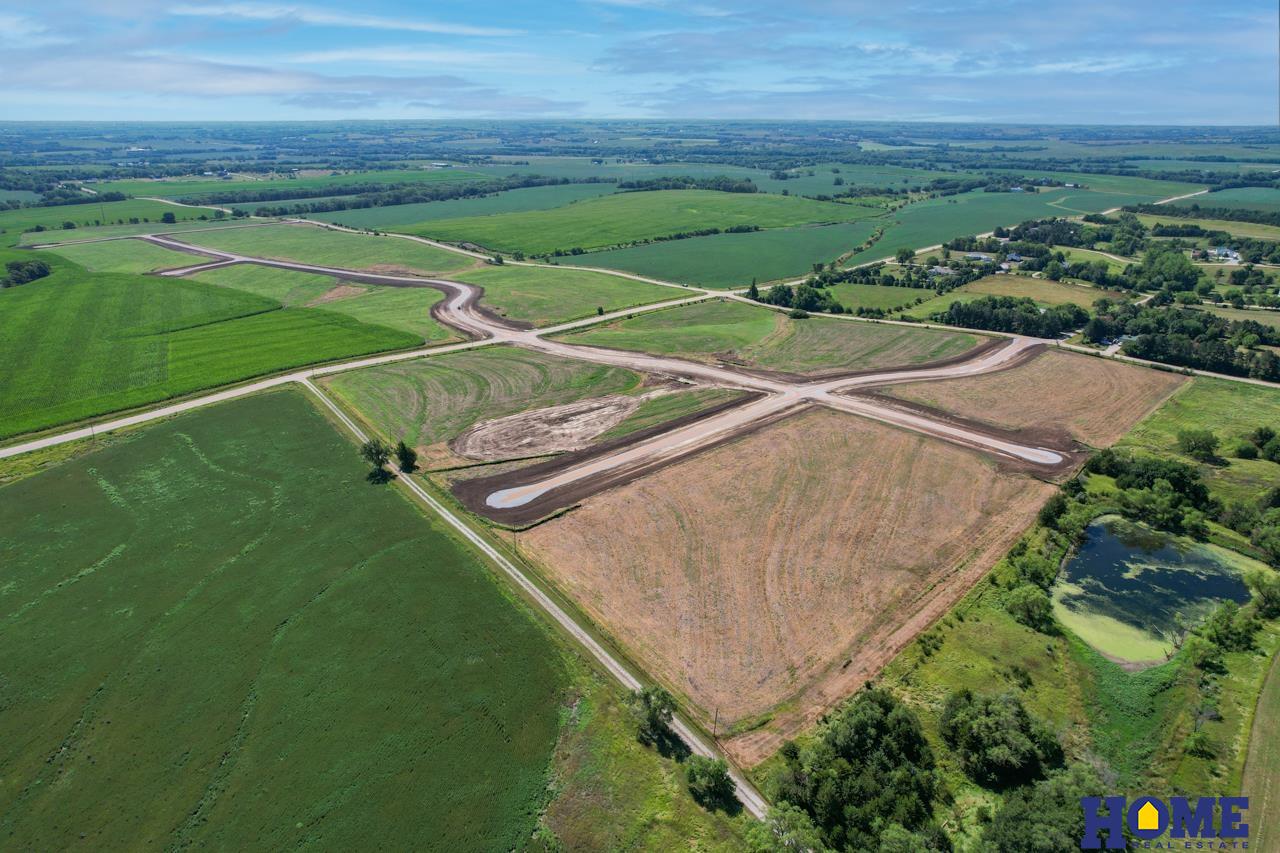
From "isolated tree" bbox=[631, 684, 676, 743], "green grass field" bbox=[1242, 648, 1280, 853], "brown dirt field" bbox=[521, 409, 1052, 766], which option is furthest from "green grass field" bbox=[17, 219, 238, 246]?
"green grass field" bbox=[1242, 648, 1280, 853]

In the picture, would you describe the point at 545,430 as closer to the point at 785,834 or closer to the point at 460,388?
the point at 460,388

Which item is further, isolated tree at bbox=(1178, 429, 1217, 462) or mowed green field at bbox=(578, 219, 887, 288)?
mowed green field at bbox=(578, 219, 887, 288)

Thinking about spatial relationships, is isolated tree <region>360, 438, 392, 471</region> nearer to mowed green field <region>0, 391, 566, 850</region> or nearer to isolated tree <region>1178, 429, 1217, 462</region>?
mowed green field <region>0, 391, 566, 850</region>

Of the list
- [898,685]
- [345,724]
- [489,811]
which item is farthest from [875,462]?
[345,724]

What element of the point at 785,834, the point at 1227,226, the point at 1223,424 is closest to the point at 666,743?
the point at 785,834

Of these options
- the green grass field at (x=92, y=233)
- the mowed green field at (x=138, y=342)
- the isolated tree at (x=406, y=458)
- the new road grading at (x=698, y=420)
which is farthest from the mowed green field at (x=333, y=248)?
the isolated tree at (x=406, y=458)
